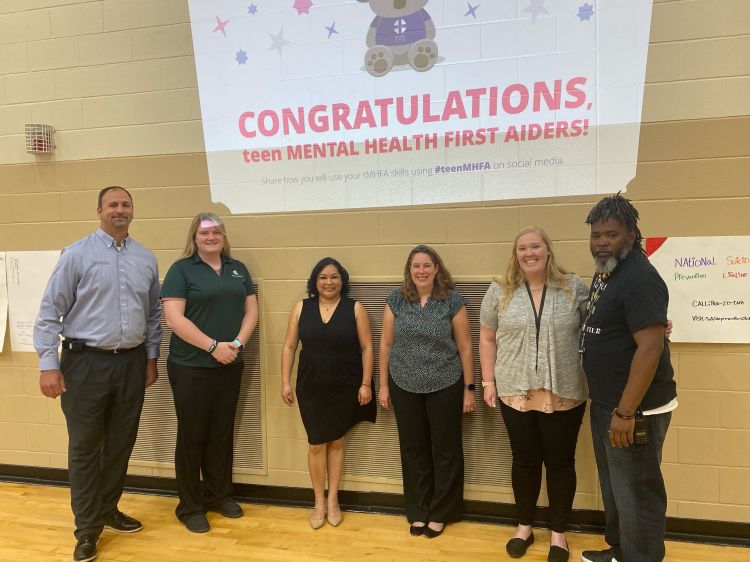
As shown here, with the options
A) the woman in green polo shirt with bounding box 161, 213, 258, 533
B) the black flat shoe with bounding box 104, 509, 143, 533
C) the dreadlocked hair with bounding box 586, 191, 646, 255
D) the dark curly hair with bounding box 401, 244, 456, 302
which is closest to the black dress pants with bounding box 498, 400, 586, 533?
the dark curly hair with bounding box 401, 244, 456, 302

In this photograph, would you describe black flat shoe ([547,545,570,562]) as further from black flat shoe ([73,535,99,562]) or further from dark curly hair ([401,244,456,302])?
black flat shoe ([73,535,99,562])

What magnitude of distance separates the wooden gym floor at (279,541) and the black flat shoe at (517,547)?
0.03 metres

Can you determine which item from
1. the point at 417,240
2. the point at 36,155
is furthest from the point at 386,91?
the point at 36,155

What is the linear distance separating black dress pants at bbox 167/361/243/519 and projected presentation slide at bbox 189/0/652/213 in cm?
98

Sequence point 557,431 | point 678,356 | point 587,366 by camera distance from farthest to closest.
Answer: point 678,356
point 557,431
point 587,366

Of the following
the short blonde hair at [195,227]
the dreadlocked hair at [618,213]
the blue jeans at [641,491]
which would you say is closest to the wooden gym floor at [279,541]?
the blue jeans at [641,491]

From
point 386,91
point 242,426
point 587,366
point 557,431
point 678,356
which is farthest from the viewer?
point 242,426

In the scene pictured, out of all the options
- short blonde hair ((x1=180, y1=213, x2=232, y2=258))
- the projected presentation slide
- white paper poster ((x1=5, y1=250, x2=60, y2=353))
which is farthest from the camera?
white paper poster ((x1=5, y1=250, x2=60, y2=353))

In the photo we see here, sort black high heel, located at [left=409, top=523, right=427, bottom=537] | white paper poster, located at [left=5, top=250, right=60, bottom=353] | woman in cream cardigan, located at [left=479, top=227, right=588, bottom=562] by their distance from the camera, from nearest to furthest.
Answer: woman in cream cardigan, located at [left=479, top=227, right=588, bottom=562]
black high heel, located at [left=409, top=523, right=427, bottom=537]
white paper poster, located at [left=5, top=250, right=60, bottom=353]

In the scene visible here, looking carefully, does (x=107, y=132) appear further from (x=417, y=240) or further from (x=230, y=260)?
(x=417, y=240)

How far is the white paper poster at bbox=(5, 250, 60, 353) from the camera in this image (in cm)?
349

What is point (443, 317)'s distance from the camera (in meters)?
2.74

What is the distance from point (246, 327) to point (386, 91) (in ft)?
4.83

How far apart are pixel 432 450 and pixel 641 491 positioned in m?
1.06
